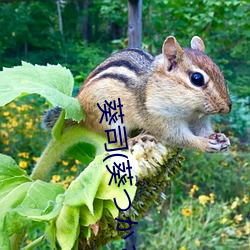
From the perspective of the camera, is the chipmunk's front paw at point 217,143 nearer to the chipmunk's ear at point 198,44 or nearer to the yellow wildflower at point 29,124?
the chipmunk's ear at point 198,44

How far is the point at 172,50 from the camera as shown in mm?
618

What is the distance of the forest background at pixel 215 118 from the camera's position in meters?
1.90

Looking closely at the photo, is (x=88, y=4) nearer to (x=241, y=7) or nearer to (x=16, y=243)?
(x=241, y=7)

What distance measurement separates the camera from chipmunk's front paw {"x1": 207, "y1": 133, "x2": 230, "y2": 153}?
0.52 m

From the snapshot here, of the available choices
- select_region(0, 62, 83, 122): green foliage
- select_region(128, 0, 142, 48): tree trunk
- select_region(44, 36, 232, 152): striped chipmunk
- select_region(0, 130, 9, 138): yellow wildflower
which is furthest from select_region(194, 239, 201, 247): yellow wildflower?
select_region(0, 62, 83, 122): green foliage

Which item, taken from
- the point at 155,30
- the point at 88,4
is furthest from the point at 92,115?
the point at 88,4

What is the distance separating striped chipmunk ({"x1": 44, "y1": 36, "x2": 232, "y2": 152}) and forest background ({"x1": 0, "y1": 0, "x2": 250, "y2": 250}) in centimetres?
55

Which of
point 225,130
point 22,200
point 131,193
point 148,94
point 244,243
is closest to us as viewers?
point 131,193

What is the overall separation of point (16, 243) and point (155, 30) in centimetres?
144

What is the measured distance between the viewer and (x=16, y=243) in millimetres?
550

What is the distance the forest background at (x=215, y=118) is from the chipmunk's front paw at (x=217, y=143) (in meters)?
0.71

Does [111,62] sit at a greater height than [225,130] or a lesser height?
greater

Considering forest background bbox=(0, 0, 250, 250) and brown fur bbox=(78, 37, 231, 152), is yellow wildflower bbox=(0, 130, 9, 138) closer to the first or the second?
forest background bbox=(0, 0, 250, 250)

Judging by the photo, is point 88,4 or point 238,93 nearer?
point 238,93
